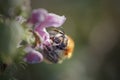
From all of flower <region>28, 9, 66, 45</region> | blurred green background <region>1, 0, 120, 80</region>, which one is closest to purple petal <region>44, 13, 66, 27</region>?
flower <region>28, 9, 66, 45</region>

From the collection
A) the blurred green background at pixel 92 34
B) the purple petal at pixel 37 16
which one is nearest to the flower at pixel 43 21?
the purple petal at pixel 37 16

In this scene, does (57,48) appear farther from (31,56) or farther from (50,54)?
(31,56)

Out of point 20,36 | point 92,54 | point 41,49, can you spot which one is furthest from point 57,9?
point 20,36

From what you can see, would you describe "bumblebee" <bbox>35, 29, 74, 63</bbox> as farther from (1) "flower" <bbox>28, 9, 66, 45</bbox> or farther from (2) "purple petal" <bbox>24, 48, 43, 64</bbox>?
(2) "purple petal" <bbox>24, 48, 43, 64</bbox>

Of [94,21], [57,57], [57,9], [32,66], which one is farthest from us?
[94,21]

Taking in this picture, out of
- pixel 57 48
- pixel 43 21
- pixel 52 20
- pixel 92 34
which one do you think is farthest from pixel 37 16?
pixel 92 34

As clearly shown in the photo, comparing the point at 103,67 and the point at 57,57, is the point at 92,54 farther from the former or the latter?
the point at 57,57
